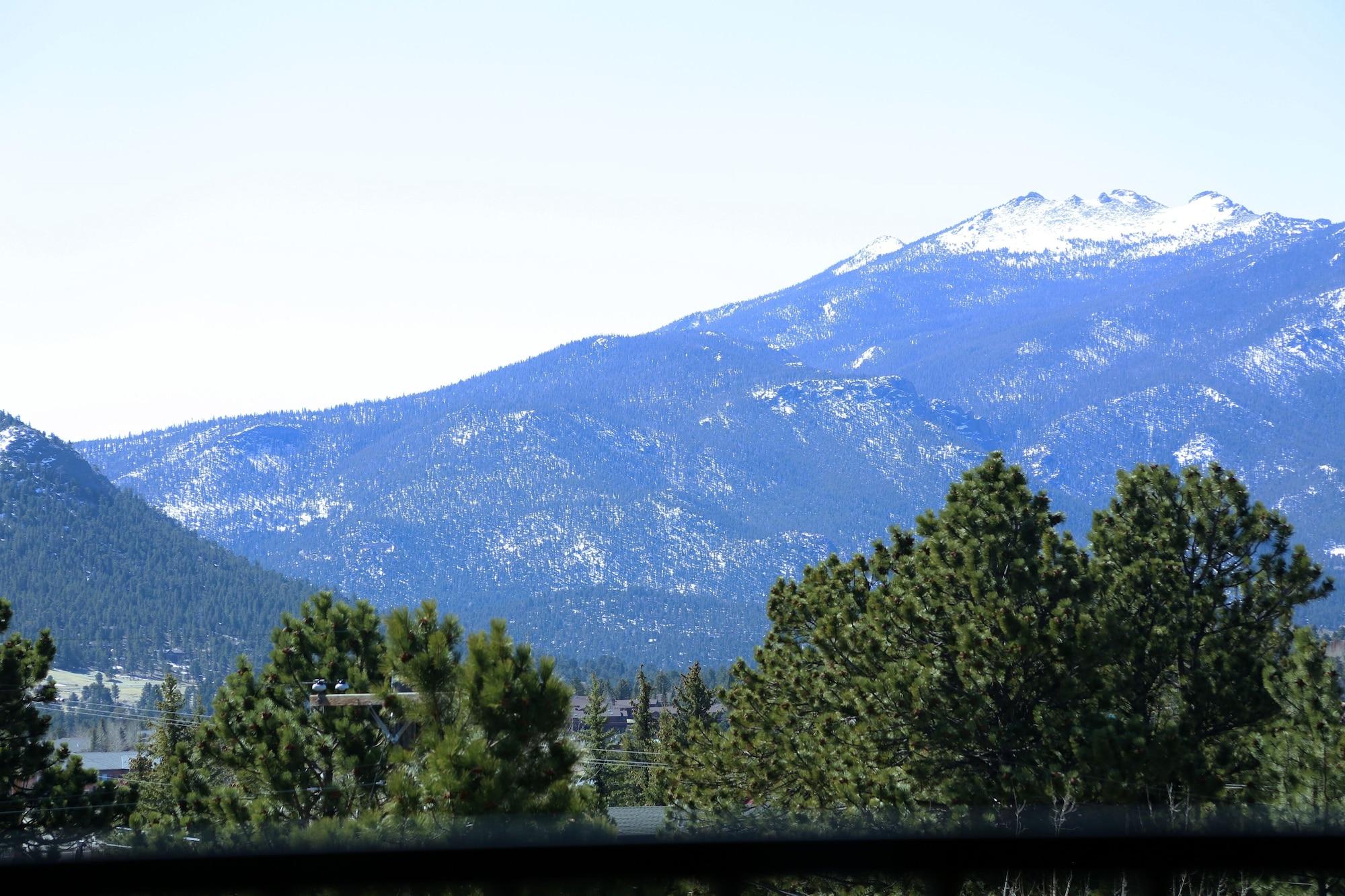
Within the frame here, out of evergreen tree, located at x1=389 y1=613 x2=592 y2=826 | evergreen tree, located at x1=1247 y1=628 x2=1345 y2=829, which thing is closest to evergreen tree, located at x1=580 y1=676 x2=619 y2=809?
evergreen tree, located at x1=1247 y1=628 x2=1345 y2=829

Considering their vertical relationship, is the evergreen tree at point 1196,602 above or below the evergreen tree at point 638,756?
above

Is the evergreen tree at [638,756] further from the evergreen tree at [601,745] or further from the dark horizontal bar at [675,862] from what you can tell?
the dark horizontal bar at [675,862]

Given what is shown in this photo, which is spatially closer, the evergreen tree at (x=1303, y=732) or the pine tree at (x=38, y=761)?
the evergreen tree at (x=1303, y=732)

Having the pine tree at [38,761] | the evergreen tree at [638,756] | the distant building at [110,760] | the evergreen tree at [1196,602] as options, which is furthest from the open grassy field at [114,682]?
the evergreen tree at [1196,602]

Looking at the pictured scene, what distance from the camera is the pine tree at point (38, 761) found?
19.5m

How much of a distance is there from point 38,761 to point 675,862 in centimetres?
2031

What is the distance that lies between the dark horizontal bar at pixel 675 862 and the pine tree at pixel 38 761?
17662mm

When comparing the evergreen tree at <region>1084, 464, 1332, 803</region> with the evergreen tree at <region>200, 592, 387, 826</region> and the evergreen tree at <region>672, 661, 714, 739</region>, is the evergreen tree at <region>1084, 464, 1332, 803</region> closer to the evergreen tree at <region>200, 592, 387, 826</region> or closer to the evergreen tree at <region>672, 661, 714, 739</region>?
the evergreen tree at <region>200, 592, 387, 826</region>

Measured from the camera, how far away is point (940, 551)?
1881 centimetres

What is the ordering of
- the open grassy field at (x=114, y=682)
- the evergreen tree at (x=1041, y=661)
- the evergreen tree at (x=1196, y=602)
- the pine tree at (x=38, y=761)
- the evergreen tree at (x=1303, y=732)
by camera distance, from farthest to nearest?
the open grassy field at (x=114, y=682)
the pine tree at (x=38, y=761)
the evergreen tree at (x=1196, y=602)
the evergreen tree at (x=1041, y=661)
the evergreen tree at (x=1303, y=732)

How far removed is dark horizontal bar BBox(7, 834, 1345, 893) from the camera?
2.74m

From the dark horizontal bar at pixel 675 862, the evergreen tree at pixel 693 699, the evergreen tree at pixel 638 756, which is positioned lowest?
the evergreen tree at pixel 638 756

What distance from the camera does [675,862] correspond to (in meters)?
2.88

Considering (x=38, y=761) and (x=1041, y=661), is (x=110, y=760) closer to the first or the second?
(x=38, y=761)
